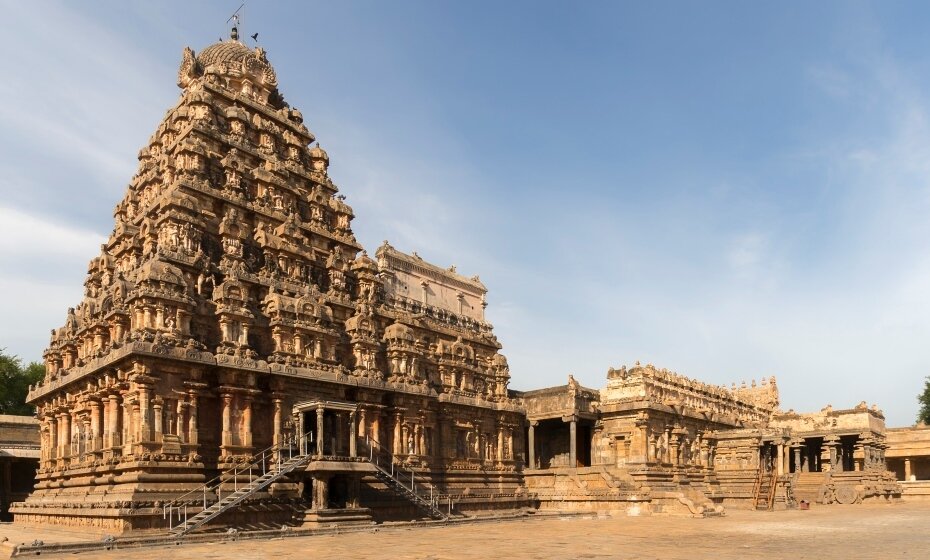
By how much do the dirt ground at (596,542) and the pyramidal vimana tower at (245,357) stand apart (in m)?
4.37

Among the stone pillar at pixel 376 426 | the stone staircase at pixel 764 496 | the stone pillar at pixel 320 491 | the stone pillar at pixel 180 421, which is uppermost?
the stone pillar at pixel 180 421

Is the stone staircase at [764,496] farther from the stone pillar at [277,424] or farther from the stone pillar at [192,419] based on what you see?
the stone pillar at [192,419]

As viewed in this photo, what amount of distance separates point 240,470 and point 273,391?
373 cm

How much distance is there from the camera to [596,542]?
2475 cm

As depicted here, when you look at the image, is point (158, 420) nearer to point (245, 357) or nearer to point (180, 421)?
point (180, 421)

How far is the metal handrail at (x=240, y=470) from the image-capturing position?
27.9 metres

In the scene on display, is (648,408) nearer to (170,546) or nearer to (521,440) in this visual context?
(521,440)

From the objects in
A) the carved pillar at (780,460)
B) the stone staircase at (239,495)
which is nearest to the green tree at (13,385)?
the stone staircase at (239,495)

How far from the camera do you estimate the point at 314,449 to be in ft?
110

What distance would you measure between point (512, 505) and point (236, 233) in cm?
2199

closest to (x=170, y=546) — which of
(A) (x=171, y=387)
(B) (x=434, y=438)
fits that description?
(A) (x=171, y=387)

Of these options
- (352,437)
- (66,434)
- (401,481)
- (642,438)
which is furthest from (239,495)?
(642,438)

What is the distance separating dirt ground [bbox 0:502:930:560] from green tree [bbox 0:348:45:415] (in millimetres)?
42150

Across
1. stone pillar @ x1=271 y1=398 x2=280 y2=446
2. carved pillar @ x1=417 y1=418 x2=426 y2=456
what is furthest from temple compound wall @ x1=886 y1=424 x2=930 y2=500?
stone pillar @ x1=271 y1=398 x2=280 y2=446
